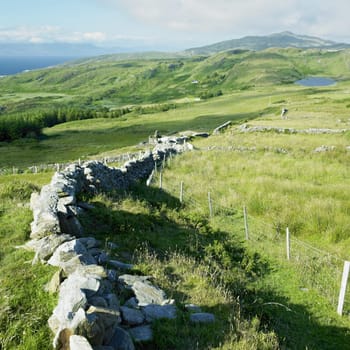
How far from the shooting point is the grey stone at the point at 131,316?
6633 mm

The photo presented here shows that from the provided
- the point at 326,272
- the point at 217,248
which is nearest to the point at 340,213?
the point at 326,272

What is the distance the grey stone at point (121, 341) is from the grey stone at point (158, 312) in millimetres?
961

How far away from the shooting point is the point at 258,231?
1593 cm

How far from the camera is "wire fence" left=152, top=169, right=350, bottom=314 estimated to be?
1174 cm

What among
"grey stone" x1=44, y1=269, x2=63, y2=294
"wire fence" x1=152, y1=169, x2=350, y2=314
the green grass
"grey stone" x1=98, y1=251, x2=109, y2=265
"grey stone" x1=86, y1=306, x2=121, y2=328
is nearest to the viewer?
"grey stone" x1=86, y1=306, x2=121, y2=328

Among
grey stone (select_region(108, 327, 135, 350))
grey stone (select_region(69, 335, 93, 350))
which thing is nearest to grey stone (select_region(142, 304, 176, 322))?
grey stone (select_region(108, 327, 135, 350))

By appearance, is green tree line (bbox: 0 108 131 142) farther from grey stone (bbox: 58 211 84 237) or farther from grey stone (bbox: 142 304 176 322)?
grey stone (bbox: 142 304 176 322)

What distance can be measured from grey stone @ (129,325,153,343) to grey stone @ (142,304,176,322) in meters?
0.29

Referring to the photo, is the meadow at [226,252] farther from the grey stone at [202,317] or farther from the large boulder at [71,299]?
the large boulder at [71,299]

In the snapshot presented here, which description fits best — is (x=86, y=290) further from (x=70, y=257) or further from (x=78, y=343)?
(x=70, y=257)

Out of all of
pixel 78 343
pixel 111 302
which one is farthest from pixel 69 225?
pixel 78 343

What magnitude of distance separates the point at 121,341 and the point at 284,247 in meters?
10.1

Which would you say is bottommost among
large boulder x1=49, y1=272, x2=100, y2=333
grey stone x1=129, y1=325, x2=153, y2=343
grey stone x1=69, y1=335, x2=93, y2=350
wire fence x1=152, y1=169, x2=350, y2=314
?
wire fence x1=152, y1=169, x2=350, y2=314

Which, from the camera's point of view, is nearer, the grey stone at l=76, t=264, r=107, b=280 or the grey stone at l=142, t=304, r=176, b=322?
the grey stone at l=142, t=304, r=176, b=322
